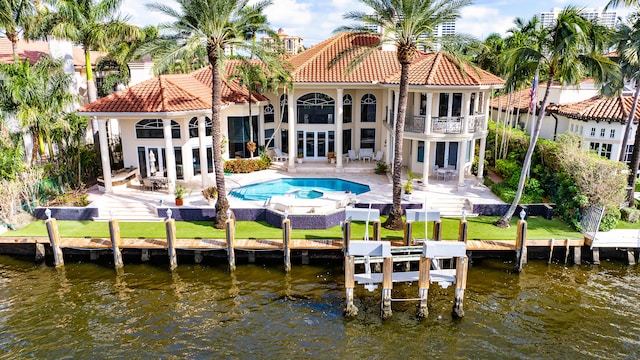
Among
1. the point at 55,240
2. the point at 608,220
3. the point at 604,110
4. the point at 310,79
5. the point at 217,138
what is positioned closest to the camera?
the point at 55,240

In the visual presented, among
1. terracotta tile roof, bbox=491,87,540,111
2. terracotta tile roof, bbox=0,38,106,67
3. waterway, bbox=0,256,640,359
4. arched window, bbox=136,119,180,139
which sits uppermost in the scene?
terracotta tile roof, bbox=0,38,106,67

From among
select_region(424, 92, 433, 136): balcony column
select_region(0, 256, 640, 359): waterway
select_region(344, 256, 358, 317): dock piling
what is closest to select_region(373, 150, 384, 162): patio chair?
select_region(424, 92, 433, 136): balcony column

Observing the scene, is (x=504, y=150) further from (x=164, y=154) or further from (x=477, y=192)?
(x=164, y=154)

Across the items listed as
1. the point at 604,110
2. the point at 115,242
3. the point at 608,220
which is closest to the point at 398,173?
the point at 608,220

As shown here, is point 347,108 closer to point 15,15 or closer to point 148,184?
point 148,184

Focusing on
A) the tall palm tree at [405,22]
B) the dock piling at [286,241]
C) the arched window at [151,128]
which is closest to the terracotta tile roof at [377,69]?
the tall palm tree at [405,22]

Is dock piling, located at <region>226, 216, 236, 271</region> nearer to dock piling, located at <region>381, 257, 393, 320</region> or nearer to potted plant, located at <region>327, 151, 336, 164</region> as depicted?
dock piling, located at <region>381, 257, 393, 320</region>
